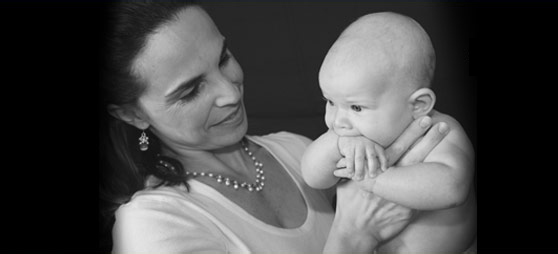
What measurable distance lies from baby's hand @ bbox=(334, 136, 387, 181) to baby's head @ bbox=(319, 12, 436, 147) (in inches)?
0.4

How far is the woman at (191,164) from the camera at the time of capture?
0.73 m

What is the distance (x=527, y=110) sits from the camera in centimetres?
69

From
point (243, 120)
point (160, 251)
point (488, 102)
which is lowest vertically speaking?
point (160, 251)

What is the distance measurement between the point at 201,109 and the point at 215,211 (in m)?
0.14

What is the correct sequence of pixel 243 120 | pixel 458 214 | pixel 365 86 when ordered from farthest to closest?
pixel 243 120
pixel 458 214
pixel 365 86

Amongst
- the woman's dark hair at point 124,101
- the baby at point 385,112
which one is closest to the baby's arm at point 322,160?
the baby at point 385,112

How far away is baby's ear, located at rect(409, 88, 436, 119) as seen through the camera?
667mm

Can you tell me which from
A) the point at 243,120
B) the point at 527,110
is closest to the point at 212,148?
the point at 243,120

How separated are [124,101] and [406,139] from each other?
0.38 m

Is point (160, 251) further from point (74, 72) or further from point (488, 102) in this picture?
point (488, 102)

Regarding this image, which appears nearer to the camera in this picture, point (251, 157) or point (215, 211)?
point (215, 211)

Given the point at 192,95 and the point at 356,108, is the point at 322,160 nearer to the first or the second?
the point at 356,108

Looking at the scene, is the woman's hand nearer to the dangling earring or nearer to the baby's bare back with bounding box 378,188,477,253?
the baby's bare back with bounding box 378,188,477,253

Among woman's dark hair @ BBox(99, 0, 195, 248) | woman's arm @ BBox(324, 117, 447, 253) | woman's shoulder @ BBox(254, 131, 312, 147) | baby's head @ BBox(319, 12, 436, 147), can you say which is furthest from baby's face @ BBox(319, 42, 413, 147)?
woman's shoulder @ BBox(254, 131, 312, 147)
